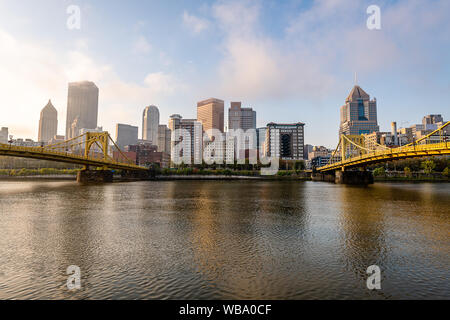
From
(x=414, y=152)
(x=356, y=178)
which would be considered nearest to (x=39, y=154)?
(x=414, y=152)

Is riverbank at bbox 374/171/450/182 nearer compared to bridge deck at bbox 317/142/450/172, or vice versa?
bridge deck at bbox 317/142/450/172

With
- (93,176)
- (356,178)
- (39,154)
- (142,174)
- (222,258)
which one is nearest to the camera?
(222,258)

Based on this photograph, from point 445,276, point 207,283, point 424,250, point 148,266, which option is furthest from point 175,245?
point 424,250

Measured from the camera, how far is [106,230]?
13477 millimetres

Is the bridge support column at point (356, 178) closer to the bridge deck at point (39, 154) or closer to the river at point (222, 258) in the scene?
the river at point (222, 258)

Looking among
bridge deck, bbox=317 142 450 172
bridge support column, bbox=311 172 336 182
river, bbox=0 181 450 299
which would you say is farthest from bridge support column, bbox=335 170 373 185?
river, bbox=0 181 450 299

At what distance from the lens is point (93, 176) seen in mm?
71688

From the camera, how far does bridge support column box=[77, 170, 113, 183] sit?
7062 cm

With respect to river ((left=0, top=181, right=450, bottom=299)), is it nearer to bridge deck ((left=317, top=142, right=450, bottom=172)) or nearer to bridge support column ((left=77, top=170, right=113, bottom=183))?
bridge deck ((left=317, top=142, right=450, bottom=172))

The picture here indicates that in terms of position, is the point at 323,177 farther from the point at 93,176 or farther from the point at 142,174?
the point at 93,176

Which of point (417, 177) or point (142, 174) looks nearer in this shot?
point (417, 177)

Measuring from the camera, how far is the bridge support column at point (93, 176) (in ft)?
232

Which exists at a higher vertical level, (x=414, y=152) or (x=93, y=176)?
(x=414, y=152)
